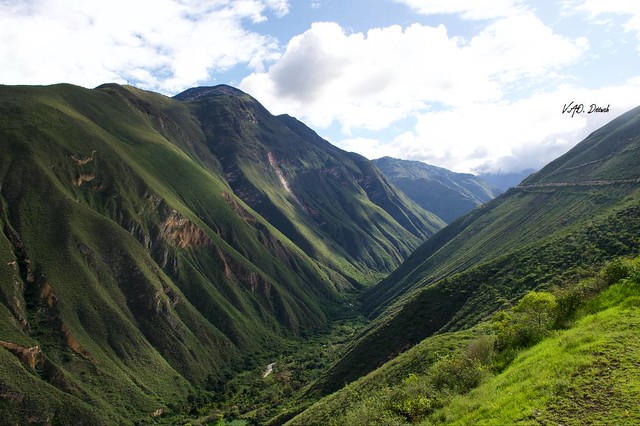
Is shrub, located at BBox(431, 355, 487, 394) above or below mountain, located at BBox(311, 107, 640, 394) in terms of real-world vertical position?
above

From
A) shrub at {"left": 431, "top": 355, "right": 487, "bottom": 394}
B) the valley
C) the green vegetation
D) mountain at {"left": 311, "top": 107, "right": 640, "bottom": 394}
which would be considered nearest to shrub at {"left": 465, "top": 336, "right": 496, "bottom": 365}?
the green vegetation

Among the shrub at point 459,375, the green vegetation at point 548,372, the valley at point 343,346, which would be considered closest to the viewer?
the green vegetation at point 548,372

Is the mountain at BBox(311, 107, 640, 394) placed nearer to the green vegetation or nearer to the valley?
the valley

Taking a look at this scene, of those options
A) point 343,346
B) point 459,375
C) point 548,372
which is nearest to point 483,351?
point 459,375

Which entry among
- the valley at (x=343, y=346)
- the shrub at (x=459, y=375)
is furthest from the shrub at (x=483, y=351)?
the shrub at (x=459, y=375)

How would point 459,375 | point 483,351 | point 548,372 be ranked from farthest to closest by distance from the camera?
point 483,351
point 459,375
point 548,372

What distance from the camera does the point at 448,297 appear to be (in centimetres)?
11031

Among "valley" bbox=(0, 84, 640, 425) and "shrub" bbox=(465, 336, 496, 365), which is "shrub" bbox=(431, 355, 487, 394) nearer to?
"valley" bbox=(0, 84, 640, 425)

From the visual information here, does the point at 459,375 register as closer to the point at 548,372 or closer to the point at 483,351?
the point at 483,351

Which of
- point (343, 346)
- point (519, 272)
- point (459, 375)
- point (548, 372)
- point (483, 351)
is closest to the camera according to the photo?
point (548, 372)

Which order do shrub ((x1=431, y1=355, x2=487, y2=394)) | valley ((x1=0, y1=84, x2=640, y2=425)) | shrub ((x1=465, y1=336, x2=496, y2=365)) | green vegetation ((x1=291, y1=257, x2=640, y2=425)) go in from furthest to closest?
shrub ((x1=465, y1=336, x2=496, y2=365))
shrub ((x1=431, y1=355, x2=487, y2=394))
valley ((x1=0, y1=84, x2=640, y2=425))
green vegetation ((x1=291, y1=257, x2=640, y2=425))

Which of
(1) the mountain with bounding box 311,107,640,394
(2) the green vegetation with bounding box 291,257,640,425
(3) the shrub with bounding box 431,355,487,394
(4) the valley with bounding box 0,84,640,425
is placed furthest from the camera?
(1) the mountain with bounding box 311,107,640,394

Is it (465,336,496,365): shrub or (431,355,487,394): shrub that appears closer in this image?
(431,355,487,394): shrub

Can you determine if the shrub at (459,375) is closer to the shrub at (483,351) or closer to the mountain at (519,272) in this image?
the shrub at (483,351)
